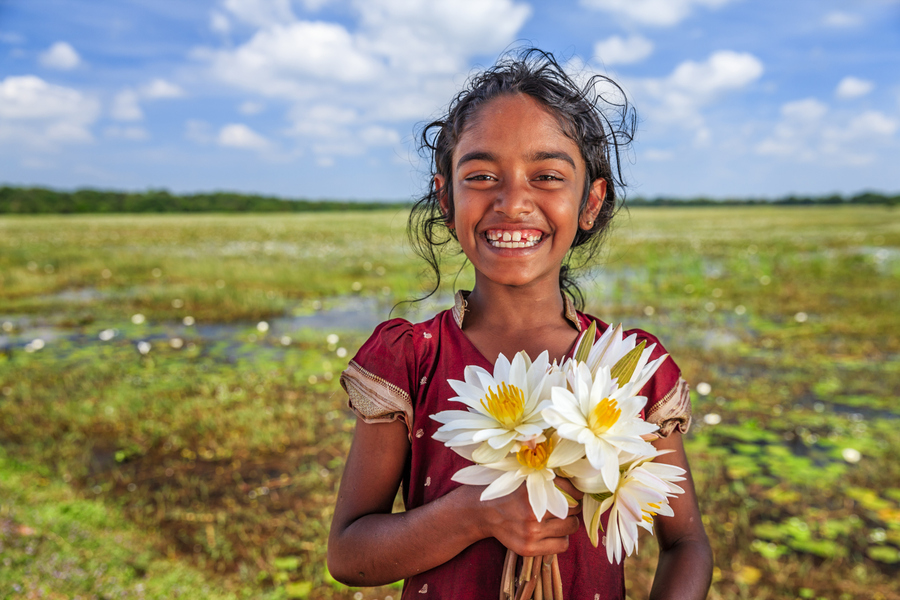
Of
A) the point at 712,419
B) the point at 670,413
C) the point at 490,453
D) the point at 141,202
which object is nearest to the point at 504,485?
the point at 490,453

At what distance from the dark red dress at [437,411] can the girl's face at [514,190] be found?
0.19 metres

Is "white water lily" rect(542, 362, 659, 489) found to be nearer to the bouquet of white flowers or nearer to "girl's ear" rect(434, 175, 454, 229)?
the bouquet of white flowers

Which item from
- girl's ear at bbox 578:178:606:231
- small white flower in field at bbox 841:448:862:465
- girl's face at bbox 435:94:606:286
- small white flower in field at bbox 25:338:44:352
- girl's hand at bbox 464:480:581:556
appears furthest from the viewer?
small white flower in field at bbox 25:338:44:352

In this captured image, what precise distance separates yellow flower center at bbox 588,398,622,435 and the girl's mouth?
47cm

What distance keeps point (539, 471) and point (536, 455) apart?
0.08 feet

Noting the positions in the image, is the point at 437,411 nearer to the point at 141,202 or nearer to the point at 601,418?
the point at 601,418

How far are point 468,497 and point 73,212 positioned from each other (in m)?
58.9

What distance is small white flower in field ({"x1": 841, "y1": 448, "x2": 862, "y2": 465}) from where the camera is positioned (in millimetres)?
3539

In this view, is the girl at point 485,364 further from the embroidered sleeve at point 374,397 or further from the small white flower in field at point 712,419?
the small white flower in field at point 712,419

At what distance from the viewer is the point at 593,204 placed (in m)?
1.41

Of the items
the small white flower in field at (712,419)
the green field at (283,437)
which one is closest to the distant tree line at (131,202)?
the green field at (283,437)

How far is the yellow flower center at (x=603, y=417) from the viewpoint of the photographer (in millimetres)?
763

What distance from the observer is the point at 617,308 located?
8047 millimetres

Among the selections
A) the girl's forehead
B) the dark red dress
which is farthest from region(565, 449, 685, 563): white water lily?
the girl's forehead
